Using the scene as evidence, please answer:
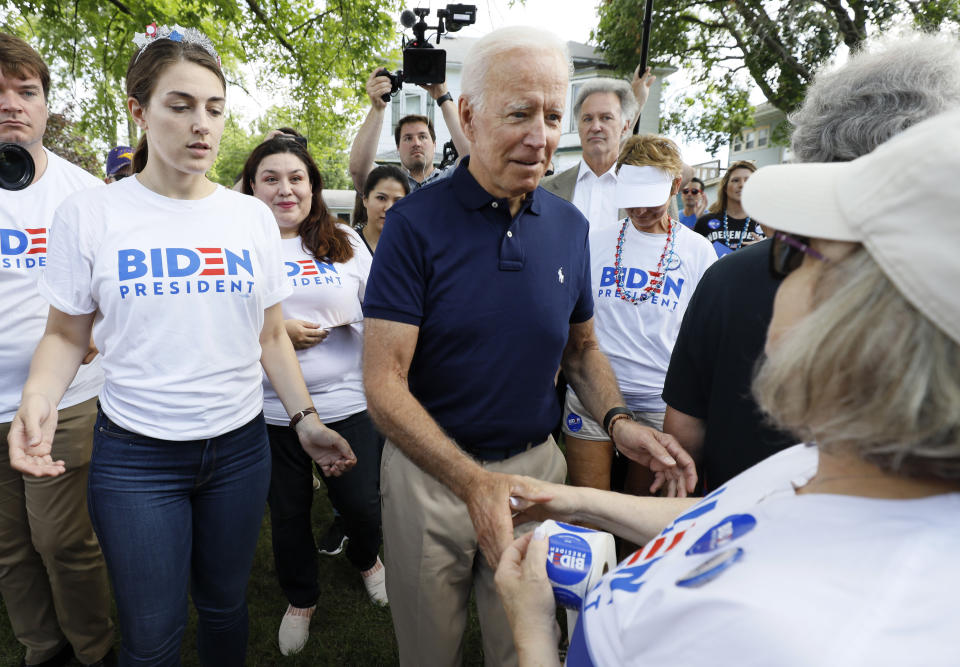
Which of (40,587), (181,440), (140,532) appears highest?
(181,440)

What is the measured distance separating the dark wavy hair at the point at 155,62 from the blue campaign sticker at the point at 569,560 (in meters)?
1.85

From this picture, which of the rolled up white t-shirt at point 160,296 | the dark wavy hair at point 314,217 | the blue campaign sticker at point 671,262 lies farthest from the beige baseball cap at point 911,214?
the dark wavy hair at point 314,217

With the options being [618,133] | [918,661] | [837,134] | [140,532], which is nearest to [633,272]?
[618,133]

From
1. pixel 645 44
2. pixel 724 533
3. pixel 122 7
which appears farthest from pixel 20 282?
pixel 122 7

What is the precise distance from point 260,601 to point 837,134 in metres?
3.44

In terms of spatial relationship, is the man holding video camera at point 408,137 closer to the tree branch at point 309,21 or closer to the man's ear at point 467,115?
the man's ear at point 467,115

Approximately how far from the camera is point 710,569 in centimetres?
73

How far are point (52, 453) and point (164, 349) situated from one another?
41.9 inches

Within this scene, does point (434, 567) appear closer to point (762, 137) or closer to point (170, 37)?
point (170, 37)

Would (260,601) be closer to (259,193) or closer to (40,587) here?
(40,587)

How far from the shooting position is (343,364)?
2998 mm

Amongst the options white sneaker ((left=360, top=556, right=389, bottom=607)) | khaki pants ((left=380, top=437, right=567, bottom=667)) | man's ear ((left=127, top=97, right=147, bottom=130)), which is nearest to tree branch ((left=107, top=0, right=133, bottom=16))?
man's ear ((left=127, top=97, right=147, bottom=130))

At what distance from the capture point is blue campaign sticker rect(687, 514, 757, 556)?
0.79m

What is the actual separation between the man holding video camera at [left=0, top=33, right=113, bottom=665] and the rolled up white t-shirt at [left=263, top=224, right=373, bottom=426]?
0.80 m
